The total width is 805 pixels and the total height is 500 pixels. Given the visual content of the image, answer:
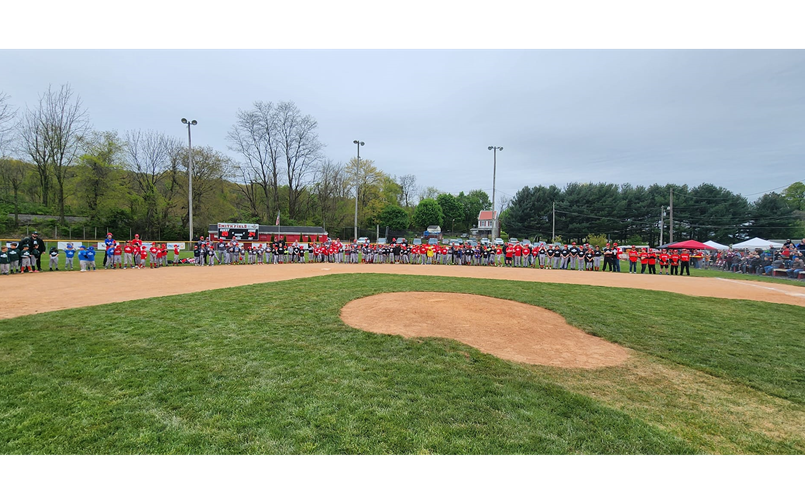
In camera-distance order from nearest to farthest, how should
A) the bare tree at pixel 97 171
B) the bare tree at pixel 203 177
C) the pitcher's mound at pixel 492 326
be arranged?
1. the pitcher's mound at pixel 492 326
2. the bare tree at pixel 97 171
3. the bare tree at pixel 203 177

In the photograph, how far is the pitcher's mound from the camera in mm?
5695

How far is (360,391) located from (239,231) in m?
37.6

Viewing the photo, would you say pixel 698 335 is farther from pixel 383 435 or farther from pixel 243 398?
pixel 243 398

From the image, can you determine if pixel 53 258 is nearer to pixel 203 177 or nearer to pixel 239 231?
pixel 239 231

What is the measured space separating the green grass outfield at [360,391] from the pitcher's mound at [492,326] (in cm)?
34

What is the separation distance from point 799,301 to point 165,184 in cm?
5355

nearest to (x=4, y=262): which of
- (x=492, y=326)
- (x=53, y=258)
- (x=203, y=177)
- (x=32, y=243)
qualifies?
(x=32, y=243)

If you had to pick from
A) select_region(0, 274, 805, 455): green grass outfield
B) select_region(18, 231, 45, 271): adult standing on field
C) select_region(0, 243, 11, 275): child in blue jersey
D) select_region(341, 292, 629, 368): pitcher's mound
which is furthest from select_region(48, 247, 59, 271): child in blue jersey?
select_region(341, 292, 629, 368): pitcher's mound

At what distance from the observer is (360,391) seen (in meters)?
4.04

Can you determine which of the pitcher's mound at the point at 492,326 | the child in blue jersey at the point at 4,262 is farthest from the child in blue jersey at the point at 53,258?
the pitcher's mound at the point at 492,326

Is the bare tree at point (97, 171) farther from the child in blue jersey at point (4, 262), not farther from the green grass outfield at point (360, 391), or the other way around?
the green grass outfield at point (360, 391)

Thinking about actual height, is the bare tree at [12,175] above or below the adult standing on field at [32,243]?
above

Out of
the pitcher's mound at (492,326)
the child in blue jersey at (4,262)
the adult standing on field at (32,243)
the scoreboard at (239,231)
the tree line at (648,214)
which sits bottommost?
the pitcher's mound at (492,326)

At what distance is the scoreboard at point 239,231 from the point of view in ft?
118
